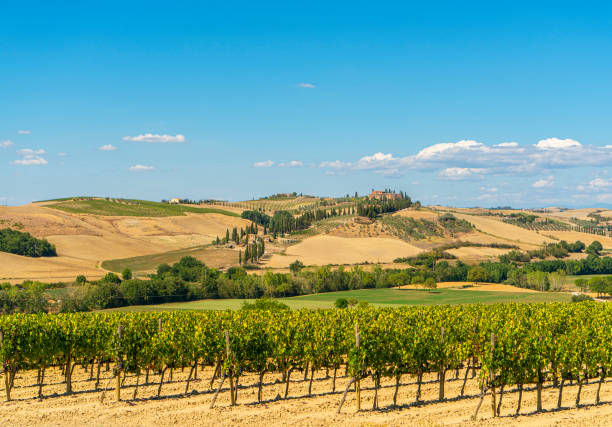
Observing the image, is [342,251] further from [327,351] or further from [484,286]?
[327,351]

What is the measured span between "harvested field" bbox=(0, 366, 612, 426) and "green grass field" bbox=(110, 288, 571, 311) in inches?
1960

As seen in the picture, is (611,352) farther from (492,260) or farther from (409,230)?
(409,230)

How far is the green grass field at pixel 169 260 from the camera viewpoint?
5054 inches

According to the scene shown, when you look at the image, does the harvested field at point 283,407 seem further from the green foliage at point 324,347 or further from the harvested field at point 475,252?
the harvested field at point 475,252

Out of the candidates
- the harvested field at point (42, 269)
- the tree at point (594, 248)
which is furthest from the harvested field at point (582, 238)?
the harvested field at point (42, 269)

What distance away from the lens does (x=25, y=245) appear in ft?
445

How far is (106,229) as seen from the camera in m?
177

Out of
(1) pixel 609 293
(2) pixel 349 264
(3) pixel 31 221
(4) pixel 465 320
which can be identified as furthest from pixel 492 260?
(3) pixel 31 221

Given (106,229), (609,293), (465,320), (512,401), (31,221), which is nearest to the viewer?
(512,401)

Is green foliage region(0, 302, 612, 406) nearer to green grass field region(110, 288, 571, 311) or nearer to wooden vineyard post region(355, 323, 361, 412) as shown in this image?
wooden vineyard post region(355, 323, 361, 412)

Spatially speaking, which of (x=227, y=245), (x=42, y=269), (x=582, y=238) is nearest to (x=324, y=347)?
(x=42, y=269)

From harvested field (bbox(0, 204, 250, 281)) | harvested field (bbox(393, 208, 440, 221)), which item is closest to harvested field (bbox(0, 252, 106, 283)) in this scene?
harvested field (bbox(0, 204, 250, 281))

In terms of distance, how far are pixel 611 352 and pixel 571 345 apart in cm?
207

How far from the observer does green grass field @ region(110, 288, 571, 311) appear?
262ft
